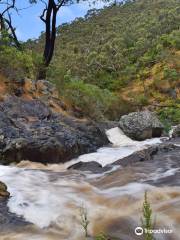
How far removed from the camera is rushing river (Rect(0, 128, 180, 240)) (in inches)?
245

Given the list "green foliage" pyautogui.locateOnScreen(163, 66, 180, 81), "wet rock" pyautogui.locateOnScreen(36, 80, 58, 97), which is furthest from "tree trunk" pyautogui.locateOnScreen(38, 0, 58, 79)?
"green foliage" pyautogui.locateOnScreen(163, 66, 180, 81)

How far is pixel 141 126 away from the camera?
50.9 ft

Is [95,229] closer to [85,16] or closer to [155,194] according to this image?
[155,194]

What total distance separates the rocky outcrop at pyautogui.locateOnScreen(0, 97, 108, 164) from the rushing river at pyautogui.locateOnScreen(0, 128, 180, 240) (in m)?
0.38

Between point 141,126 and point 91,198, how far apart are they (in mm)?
8068

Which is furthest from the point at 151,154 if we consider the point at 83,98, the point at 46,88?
the point at 46,88

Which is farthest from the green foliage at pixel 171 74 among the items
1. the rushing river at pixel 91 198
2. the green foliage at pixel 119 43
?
the rushing river at pixel 91 198

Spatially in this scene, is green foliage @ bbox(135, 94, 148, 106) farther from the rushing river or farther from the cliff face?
the rushing river

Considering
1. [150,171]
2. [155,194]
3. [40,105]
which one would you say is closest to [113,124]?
[40,105]

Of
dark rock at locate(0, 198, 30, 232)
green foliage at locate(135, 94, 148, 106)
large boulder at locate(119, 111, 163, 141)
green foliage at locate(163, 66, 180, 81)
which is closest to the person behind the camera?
dark rock at locate(0, 198, 30, 232)

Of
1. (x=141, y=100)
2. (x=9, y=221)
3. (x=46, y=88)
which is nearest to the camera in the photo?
(x=9, y=221)

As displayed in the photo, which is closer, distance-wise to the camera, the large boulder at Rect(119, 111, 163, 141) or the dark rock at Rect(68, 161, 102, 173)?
the dark rock at Rect(68, 161, 102, 173)

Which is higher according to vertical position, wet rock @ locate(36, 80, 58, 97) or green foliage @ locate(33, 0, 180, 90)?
green foliage @ locate(33, 0, 180, 90)

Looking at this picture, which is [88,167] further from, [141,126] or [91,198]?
[141,126]
